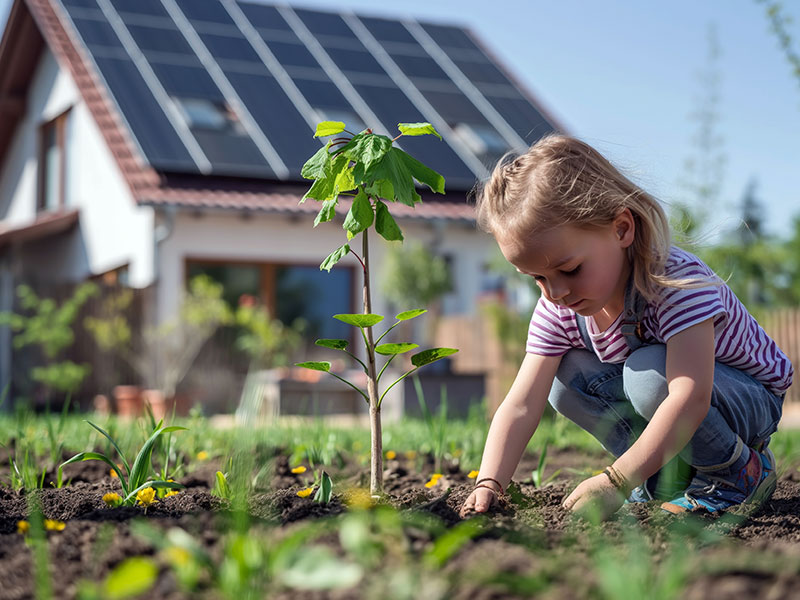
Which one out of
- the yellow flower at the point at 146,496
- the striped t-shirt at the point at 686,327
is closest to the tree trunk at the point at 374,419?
the yellow flower at the point at 146,496

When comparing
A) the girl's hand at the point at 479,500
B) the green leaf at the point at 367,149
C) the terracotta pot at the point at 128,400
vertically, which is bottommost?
the terracotta pot at the point at 128,400

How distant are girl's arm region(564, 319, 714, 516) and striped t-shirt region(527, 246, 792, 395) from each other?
5cm

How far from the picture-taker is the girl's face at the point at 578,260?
1940 mm

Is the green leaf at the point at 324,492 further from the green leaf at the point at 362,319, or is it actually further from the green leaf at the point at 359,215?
the green leaf at the point at 359,215

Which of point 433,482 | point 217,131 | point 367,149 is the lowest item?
point 433,482

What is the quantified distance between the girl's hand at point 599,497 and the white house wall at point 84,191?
8.68 metres

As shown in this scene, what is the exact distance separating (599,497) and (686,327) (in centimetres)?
44

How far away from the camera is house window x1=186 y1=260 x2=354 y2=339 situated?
10.7 m

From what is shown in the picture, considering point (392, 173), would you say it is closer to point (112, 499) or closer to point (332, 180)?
point (332, 180)

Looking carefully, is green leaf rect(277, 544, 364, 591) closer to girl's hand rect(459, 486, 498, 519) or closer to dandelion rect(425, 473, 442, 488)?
girl's hand rect(459, 486, 498, 519)

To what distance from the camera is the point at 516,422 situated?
2.21m

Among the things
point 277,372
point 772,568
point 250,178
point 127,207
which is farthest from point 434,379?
point 772,568

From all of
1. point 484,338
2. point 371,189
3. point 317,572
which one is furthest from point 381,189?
point 484,338

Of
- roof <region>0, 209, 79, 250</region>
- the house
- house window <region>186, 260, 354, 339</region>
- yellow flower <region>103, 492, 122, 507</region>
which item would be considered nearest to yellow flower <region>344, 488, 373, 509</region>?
yellow flower <region>103, 492, 122, 507</region>
